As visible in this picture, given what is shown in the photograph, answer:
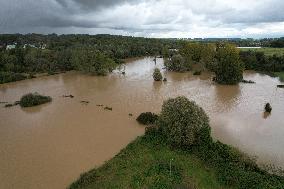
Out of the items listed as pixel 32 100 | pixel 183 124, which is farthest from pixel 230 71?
pixel 32 100

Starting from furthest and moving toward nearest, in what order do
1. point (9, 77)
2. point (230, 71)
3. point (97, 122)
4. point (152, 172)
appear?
point (9, 77) < point (230, 71) < point (97, 122) < point (152, 172)

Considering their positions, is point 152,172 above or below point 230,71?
below

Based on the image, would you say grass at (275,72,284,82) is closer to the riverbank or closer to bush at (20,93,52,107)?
the riverbank

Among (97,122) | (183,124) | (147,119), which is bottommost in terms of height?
(97,122)

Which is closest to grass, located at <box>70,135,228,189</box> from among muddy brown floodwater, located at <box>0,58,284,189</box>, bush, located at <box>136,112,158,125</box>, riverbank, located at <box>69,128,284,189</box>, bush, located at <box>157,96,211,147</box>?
riverbank, located at <box>69,128,284,189</box>

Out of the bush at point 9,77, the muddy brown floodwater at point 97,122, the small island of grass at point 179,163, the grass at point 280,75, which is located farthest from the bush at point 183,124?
the bush at point 9,77

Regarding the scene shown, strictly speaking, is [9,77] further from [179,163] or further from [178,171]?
[178,171]

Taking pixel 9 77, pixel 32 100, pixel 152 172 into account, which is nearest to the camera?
pixel 152 172

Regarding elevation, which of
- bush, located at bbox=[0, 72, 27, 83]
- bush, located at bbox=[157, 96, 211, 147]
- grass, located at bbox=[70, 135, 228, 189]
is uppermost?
bush, located at bbox=[157, 96, 211, 147]
